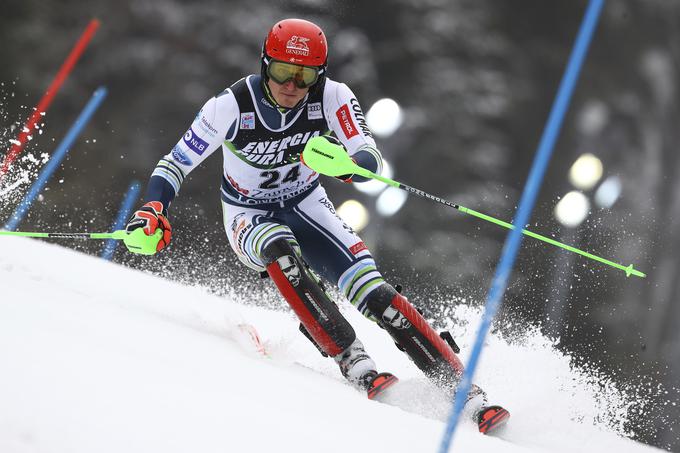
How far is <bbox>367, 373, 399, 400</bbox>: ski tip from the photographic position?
2639mm

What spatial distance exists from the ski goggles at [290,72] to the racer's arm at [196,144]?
0.75 ft

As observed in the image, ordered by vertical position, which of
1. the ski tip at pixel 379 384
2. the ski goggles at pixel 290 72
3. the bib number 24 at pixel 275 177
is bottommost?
the ski tip at pixel 379 384

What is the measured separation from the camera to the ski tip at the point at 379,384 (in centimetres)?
264


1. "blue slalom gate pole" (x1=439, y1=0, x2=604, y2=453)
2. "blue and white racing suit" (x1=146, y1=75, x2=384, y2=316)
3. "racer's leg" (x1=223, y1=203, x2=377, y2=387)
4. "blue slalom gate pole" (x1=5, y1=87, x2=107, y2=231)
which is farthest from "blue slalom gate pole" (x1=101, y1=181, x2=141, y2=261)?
"blue slalom gate pole" (x1=439, y1=0, x2=604, y2=453)

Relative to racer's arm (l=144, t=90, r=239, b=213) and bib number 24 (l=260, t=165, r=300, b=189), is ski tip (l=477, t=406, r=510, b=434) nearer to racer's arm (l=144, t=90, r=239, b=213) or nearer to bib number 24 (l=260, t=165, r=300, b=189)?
bib number 24 (l=260, t=165, r=300, b=189)

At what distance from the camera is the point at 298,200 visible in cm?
321

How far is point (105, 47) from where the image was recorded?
902 centimetres

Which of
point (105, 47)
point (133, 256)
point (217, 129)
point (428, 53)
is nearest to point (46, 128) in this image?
point (105, 47)

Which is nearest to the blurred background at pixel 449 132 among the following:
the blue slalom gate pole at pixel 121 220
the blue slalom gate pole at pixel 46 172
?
the blue slalom gate pole at pixel 46 172

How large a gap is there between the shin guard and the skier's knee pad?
0.59 feet

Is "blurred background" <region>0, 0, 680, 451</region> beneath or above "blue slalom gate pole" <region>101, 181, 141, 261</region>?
above

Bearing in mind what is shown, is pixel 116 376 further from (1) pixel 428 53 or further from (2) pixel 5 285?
(1) pixel 428 53

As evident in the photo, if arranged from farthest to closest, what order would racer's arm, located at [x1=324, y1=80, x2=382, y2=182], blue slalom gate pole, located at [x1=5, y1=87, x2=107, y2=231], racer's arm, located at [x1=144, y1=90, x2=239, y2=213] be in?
blue slalom gate pole, located at [x1=5, y1=87, x2=107, y2=231] → racer's arm, located at [x1=324, y1=80, x2=382, y2=182] → racer's arm, located at [x1=144, y1=90, x2=239, y2=213]

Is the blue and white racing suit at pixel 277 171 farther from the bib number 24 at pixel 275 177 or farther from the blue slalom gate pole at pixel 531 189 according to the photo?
the blue slalom gate pole at pixel 531 189
